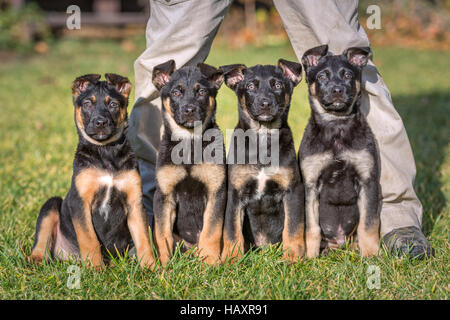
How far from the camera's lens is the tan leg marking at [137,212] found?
3.72 m

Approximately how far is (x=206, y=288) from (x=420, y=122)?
5986 millimetres

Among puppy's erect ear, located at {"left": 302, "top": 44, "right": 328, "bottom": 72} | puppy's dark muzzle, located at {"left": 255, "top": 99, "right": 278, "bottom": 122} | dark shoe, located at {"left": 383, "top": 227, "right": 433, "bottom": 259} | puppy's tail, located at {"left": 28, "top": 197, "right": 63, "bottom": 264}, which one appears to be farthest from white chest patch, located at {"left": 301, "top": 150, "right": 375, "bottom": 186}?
puppy's tail, located at {"left": 28, "top": 197, "right": 63, "bottom": 264}

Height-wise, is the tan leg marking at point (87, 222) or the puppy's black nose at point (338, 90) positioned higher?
the puppy's black nose at point (338, 90)

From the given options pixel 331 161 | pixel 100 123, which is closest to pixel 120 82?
pixel 100 123

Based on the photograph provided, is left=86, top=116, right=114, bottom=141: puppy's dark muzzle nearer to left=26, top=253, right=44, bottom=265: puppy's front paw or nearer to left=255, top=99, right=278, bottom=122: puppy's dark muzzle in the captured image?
left=26, top=253, right=44, bottom=265: puppy's front paw

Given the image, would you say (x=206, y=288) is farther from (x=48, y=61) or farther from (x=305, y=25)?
(x=48, y=61)

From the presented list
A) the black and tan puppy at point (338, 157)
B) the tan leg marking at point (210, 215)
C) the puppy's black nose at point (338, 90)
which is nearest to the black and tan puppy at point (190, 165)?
the tan leg marking at point (210, 215)

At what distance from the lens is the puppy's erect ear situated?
13.0ft

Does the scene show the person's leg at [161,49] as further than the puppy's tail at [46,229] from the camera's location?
Yes

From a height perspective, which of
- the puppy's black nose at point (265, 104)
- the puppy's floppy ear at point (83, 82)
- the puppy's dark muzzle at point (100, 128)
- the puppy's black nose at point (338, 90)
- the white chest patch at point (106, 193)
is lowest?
the white chest patch at point (106, 193)

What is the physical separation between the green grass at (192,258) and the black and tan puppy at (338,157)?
9.6 inches

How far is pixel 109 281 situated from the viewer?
3.37 metres

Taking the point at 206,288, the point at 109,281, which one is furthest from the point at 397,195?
the point at 109,281

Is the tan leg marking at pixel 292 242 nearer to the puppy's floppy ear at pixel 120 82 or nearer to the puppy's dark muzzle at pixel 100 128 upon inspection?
the puppy's dark muzzle at pixel 100 128
